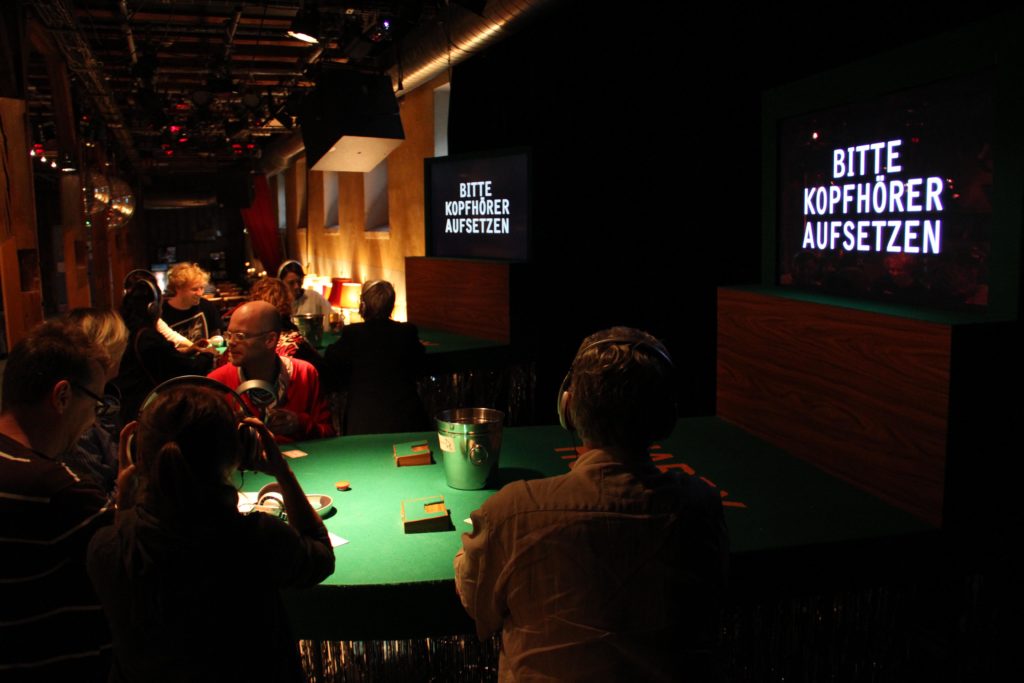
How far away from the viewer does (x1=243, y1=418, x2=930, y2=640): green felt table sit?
5.15ft

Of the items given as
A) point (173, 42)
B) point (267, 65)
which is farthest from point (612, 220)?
point (267, 65)

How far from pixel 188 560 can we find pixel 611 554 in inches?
25.6

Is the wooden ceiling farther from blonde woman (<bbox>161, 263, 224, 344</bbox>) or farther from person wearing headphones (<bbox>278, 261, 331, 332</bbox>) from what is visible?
blonde woman (<bbox>161, 263, 224, 344</bbox>)

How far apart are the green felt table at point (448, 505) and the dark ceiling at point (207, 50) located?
2.68m

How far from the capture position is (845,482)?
2.15m

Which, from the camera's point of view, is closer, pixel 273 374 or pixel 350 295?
pixel 273 374

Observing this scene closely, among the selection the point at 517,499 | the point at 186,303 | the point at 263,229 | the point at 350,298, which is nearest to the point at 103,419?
the point at 517,499

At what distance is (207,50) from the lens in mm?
7410

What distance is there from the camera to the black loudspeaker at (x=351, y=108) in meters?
5.29

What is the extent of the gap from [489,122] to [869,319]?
365 centimetres

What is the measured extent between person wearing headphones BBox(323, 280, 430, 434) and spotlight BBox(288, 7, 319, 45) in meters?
2.15

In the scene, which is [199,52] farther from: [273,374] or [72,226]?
[273,374]

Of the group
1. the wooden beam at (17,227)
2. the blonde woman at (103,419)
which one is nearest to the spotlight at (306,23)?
the wooden beam at (17,227)

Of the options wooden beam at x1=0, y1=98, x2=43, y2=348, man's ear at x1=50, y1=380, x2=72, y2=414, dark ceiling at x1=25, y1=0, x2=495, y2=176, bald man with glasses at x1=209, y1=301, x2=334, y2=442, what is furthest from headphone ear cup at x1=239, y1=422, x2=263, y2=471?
dark ceiling at x1=25, y1=0, x2=495, y2=176
